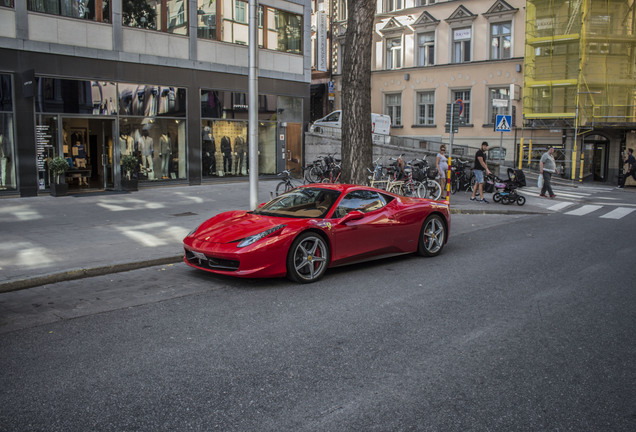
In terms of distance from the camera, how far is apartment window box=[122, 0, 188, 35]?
1870 cm

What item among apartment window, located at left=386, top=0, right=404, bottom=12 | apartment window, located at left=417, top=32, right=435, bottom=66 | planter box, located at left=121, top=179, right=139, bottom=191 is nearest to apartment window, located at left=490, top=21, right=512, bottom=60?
apartment window, located at left=417, top=32, right=435, bottom=66

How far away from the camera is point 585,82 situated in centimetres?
3142

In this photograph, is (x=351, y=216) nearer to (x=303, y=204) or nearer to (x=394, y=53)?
(x=303, y=204)

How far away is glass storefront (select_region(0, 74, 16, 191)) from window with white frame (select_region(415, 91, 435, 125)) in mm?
27143

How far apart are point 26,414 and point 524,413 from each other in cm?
327

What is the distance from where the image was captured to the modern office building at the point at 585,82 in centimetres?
3098

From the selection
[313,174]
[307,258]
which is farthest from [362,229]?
[313,174]

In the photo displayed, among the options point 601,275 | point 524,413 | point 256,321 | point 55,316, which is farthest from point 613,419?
point 55,316

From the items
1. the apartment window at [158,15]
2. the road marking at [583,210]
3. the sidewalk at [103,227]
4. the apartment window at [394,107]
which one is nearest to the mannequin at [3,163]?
the sidewalk at [103,227]

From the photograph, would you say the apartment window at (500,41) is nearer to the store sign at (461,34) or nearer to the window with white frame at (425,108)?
the store sign at (461,34)

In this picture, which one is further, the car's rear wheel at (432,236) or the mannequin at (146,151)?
the mannequin at (146,151)

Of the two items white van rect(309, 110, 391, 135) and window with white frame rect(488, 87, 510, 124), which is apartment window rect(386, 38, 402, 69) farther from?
white van rect(309, 110, 391, 135)

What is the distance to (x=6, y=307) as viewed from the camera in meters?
6.34

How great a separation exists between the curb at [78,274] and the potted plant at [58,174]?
942cm
